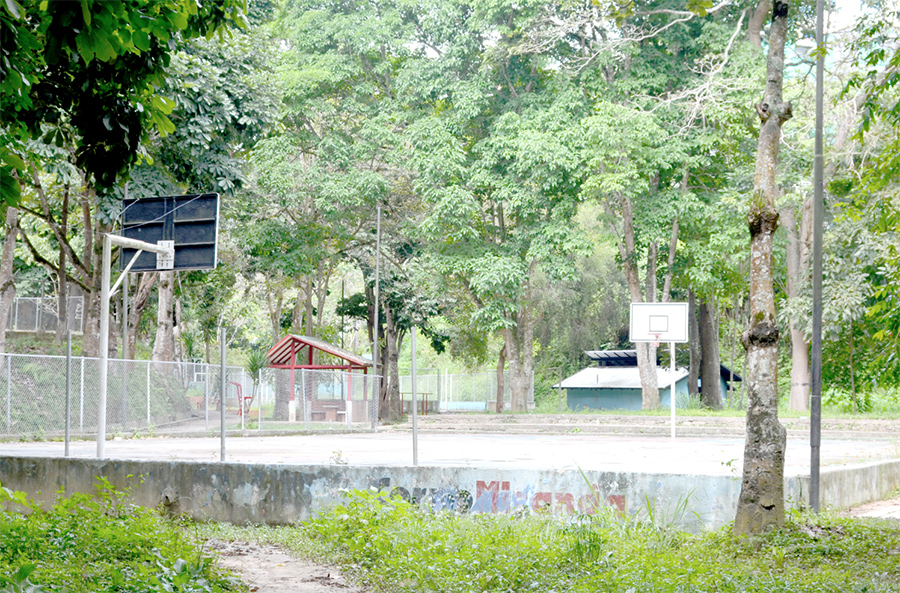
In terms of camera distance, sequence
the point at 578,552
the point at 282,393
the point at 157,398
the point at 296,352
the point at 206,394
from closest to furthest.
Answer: the point at 578,552, the point at 157,398, the point at 206,394, the point at 282,393, the point at 296,352

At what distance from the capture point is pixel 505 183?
1308 inches

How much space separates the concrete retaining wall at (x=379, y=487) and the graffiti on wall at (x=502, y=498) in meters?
0.01

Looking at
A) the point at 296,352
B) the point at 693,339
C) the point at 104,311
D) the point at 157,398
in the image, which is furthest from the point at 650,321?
the point at 693,339

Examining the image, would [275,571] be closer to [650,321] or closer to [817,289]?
[817,289]

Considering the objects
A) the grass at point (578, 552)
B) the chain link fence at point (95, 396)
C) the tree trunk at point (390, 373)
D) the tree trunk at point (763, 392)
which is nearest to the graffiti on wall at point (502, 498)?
the grass at point (578, 552)

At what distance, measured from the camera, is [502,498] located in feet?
31.9

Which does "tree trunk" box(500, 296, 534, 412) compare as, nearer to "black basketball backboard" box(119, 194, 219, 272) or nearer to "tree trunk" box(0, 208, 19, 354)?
"tree trunk" box(0, 208, 19, 354)

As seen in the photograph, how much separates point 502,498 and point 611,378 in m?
37.6

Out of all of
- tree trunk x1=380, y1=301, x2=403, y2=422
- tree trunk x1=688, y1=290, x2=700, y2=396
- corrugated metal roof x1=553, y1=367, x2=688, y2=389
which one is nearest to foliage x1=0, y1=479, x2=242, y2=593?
tree trunk x1=380, y1=301, x2=403, y2=422

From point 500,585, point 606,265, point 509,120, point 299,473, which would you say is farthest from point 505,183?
point 500,585

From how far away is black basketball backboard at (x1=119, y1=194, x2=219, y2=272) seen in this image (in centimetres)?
1382

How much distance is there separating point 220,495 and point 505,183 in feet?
79.5

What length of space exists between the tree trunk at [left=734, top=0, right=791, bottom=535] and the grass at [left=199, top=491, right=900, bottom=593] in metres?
0.25

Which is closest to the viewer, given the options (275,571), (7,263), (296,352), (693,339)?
(275,571)
